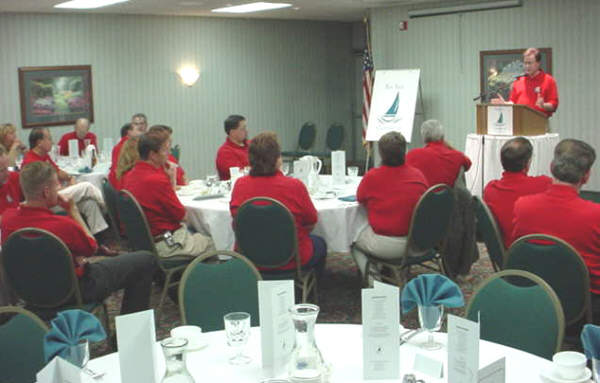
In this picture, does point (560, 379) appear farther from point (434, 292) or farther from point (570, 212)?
point (570, 212)

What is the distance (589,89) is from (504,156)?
6.32 meters

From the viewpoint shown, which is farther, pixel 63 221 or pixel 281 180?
pixel 281 180

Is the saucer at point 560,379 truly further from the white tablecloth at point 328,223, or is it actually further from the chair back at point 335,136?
the chair back at point 335,136

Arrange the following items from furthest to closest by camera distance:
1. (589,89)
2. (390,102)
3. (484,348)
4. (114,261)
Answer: (390,102) → (589,89) → (114,261) → (484,348)

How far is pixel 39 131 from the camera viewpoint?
7852 millimetres

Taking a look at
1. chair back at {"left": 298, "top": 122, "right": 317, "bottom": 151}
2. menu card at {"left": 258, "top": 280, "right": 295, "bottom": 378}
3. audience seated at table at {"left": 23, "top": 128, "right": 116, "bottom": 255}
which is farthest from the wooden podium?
menu card at {"left": 258, "top": 280, "right": 295, "bottom": 378}

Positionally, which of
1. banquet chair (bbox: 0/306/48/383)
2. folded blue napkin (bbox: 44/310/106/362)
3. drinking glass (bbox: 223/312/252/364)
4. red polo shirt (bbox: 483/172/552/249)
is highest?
red polo shirt (bbox: 483/172/552/249)

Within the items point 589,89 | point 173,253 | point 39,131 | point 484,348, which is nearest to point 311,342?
point 484,348

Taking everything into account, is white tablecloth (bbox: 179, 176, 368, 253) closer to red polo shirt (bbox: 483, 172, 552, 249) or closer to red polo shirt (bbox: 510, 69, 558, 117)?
red polo shirt (bbox: 483, 172, 552, 249)

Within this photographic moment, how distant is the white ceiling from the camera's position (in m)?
10.0

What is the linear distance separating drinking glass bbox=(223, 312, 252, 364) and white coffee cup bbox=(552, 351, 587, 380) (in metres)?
1.03

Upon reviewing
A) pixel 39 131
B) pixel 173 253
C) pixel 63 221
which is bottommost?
pixel 173 253

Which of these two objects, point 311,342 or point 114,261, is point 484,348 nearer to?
point 311,342

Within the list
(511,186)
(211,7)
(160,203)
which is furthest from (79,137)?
(511,186)
